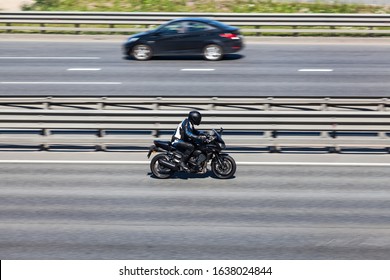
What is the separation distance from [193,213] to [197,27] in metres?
13.7

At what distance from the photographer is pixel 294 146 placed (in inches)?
616

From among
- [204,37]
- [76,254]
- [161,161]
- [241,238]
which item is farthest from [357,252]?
[204,37]

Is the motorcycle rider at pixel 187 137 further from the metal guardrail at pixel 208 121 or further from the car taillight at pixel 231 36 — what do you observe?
the car taillight at pixel 231 36

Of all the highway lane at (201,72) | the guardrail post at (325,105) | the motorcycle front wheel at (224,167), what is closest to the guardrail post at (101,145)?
the motorcycle front wheel at (224,167)

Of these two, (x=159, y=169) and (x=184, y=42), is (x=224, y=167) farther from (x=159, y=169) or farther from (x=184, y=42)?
(x=184, y=42)

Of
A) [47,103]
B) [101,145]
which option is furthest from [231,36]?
[101,145]

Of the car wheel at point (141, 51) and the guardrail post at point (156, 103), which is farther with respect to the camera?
the car wheel at point (141, 51)

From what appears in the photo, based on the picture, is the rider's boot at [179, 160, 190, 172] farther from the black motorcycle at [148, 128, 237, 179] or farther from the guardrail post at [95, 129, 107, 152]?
the guardrail post at [95, 129, 107, 152]

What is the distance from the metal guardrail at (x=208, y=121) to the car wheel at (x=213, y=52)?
7.74m

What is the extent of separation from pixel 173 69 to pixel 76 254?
46.0 feet

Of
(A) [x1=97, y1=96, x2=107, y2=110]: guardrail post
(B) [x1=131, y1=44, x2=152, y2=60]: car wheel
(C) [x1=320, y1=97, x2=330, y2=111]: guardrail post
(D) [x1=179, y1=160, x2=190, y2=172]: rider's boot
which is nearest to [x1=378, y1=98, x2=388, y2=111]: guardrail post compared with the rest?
(C) [x1=320, y1=97, x2=330, y2=111]: guardrail post

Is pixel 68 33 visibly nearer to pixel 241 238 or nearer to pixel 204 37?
pixel 204 37

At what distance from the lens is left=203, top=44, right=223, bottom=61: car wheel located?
80.4ft

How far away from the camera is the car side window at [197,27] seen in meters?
24.5
